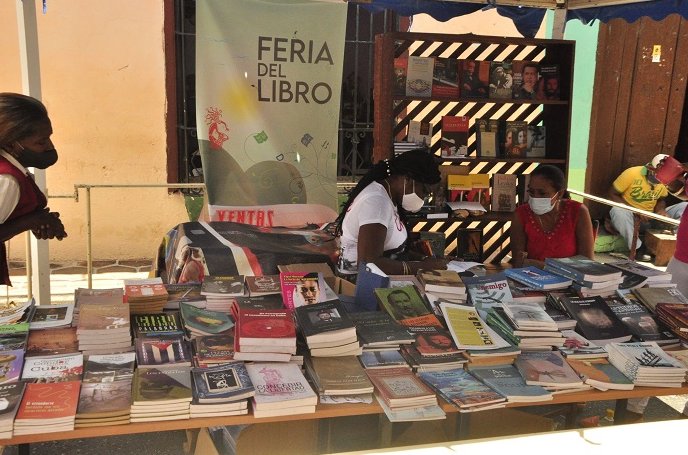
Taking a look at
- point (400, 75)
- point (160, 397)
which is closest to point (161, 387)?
point (160, 397)

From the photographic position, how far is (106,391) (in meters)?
2.31

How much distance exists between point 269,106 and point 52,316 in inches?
106

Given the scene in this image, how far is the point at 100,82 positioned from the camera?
6.49 meters

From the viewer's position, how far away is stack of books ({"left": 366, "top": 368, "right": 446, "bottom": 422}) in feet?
7.84

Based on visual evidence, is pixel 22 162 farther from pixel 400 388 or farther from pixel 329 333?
pixel 400 388

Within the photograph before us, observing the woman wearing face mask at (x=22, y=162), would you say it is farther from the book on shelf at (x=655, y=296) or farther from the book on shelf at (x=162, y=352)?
the book on shelf at (x=655, y=296)

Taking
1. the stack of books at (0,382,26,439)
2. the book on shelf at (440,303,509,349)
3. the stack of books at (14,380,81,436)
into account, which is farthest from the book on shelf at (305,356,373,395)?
the stack of books at (0,382,26,439)

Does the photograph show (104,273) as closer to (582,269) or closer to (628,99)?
(582,269)

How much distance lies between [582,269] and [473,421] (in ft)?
3.19

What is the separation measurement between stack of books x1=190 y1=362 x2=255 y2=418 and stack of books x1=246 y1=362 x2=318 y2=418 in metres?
0.04

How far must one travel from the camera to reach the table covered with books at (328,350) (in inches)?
90.4

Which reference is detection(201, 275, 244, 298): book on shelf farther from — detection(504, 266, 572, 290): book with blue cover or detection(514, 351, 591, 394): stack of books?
detection(504, 266, 572, 290): book with blue cover

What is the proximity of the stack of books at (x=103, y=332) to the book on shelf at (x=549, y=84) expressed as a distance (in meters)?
4.10

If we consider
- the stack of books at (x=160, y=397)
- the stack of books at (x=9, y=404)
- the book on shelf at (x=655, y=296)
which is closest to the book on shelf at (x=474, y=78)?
the book on shelf at (x=655, y=296)
